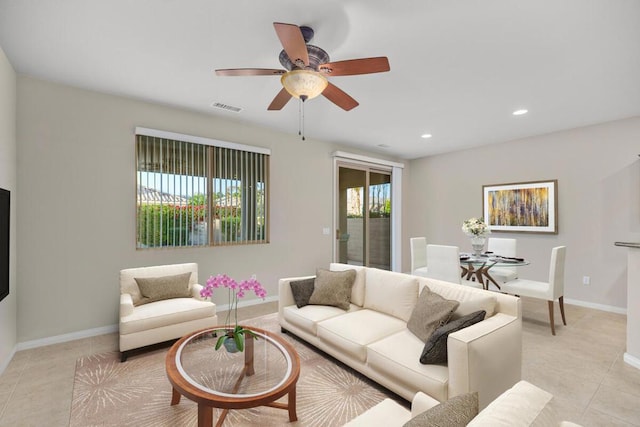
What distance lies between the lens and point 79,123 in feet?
10.5

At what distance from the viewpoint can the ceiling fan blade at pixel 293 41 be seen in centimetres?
167

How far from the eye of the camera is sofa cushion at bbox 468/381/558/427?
2.57 ft

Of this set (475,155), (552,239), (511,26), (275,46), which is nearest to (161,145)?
(275,46)

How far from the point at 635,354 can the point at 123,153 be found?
5392 mm

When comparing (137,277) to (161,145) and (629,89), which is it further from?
(629,89)

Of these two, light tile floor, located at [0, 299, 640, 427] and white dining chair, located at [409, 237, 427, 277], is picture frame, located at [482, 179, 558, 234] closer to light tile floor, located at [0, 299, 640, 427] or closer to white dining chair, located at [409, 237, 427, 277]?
white dining chair, located at [409, 237, 427, 277]

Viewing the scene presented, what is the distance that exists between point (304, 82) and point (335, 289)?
1926 mm

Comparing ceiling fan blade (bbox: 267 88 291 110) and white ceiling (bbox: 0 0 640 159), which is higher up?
white ceiling (bbox: 0 0 640 159)

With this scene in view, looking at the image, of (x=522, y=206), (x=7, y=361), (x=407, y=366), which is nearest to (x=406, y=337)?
(x=407, y=366)

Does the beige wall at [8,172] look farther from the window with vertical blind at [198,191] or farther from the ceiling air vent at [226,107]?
the ceiling air vent at [226,107]

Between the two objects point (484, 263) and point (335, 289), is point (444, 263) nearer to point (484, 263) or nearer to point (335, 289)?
point (484, 263)

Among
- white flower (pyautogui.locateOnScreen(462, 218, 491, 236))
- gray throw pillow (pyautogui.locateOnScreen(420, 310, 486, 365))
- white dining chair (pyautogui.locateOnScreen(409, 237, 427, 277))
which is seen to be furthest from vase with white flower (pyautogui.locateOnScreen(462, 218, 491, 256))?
gray throw pillow (pyautogui.locateOnScreen(420, 310, 486, 365))

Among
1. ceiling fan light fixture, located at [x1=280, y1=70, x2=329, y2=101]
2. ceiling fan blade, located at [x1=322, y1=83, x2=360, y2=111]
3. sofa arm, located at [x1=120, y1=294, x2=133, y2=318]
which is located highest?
ceiling fan blade, located at [x1=322, y1=83, x2=360, y2=111]

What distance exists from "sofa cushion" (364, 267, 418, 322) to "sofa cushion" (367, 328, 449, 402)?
1.06ft
